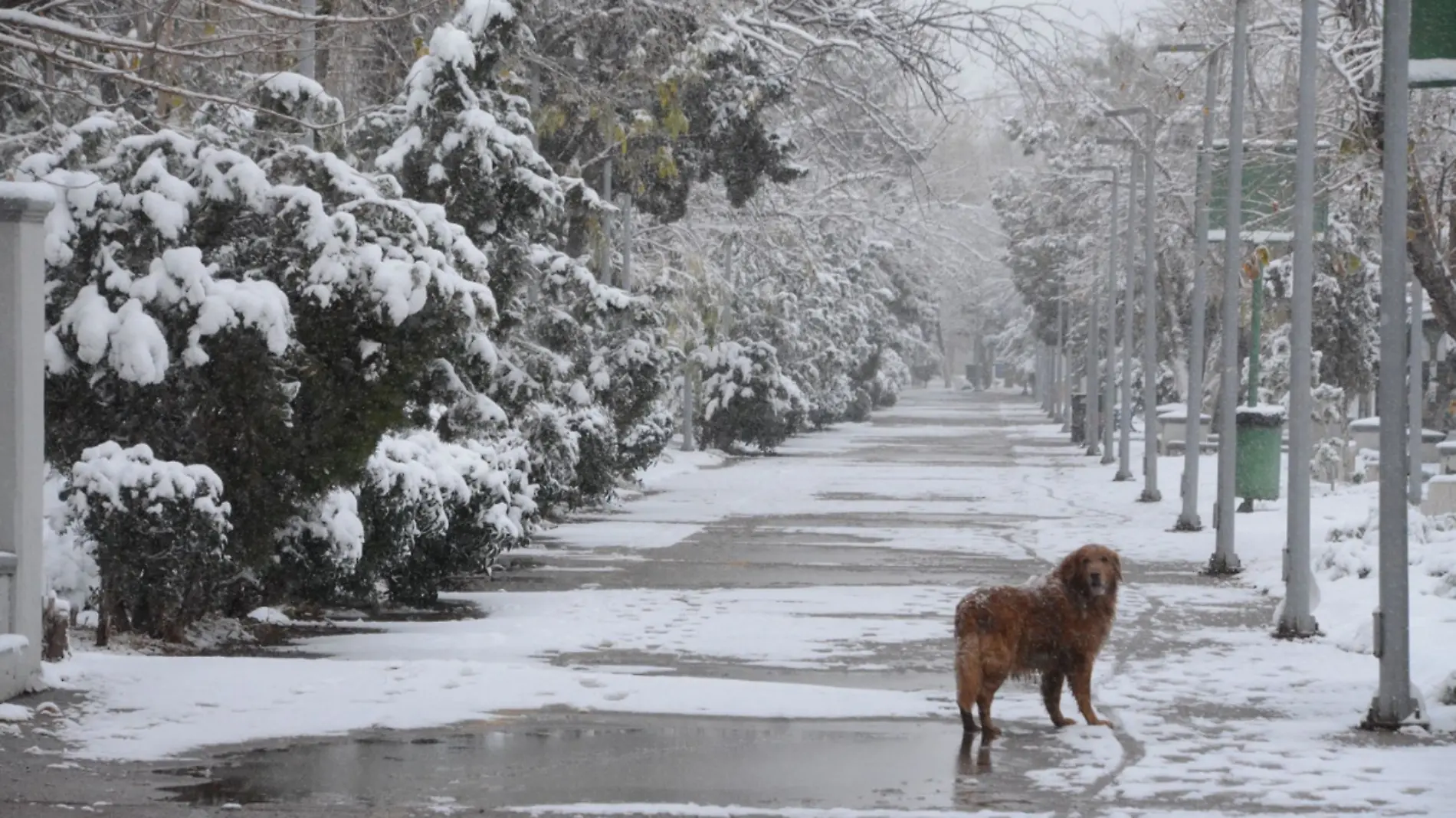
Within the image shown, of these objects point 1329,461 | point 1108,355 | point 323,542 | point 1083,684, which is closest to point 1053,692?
point 1083,684

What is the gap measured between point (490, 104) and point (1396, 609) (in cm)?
1192

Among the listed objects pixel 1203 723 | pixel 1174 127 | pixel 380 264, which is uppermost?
pixel 1174 127

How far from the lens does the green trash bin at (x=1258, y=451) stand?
1020 inches

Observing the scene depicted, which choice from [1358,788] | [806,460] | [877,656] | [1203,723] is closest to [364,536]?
[877,656]

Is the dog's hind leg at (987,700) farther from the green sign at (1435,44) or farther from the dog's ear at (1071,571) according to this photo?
the green sign at (1435,44)

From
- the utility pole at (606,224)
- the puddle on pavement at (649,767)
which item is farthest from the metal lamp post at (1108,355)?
the puddle on pavement at (649,767)

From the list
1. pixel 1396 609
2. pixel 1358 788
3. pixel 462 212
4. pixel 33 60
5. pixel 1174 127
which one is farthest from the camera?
pixel 1174 127

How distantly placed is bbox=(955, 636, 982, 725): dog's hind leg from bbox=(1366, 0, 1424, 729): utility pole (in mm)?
2343

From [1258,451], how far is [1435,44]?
14.8 m

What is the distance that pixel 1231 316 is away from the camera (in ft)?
68.1

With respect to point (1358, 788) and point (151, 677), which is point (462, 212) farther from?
point (1358, 788)

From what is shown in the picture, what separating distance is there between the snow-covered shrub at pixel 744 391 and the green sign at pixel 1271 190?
26196 millimetres

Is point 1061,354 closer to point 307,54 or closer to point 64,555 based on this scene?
point 307,54

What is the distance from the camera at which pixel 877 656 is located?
47.9 ft
